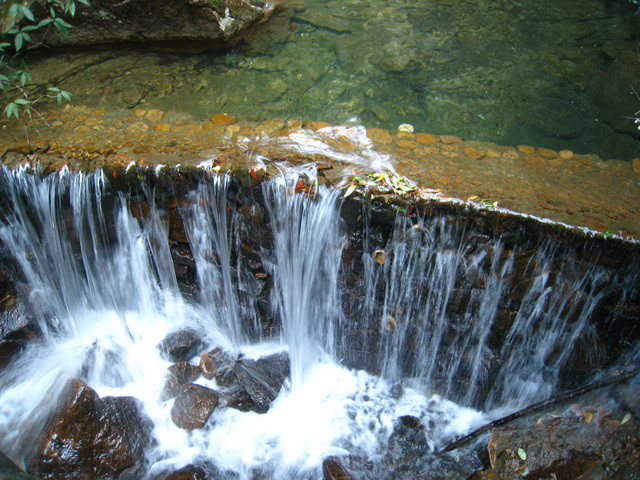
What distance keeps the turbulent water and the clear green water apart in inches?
57.1

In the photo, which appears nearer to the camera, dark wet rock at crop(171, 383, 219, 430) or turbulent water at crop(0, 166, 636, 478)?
turbulent water at crop(0, 166, 636, 478)

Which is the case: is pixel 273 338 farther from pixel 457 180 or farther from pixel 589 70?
pixel 589 70

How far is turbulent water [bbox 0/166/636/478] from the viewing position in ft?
10.7

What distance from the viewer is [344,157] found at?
367 centimetres

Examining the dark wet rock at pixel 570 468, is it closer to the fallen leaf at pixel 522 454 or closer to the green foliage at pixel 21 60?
the fallen leaf at pixel 522 454

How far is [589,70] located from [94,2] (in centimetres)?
651

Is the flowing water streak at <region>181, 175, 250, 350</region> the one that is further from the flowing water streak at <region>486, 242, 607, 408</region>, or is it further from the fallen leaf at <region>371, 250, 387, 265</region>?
the flowing water streak at <region>486, 242, 607, 408</region>

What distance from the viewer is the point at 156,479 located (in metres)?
3.24

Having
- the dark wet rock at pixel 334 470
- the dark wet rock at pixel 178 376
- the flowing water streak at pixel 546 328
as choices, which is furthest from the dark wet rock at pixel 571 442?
the dark wet rock at pixel 178 376

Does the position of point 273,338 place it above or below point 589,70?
below

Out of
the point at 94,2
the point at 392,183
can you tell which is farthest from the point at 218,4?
the point at 392,183

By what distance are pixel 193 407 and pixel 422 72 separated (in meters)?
4.69

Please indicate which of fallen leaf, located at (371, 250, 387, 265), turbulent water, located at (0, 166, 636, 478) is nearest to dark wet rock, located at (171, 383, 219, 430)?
turbulent water, located at (0, 166, 636, 478)

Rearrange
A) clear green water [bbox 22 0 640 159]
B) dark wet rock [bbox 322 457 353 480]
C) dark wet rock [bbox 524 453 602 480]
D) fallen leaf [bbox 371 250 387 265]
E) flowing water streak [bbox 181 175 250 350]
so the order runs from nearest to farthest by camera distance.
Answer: dark wet rock [bbox 524 453 602 480], dark wet rock [bbox 322 457 353 480], fallen leaf [bbox 371 250 387 265], flowing water streak [bbox 181 175 250 350], clear green water [bbox 22 0 640 159]
